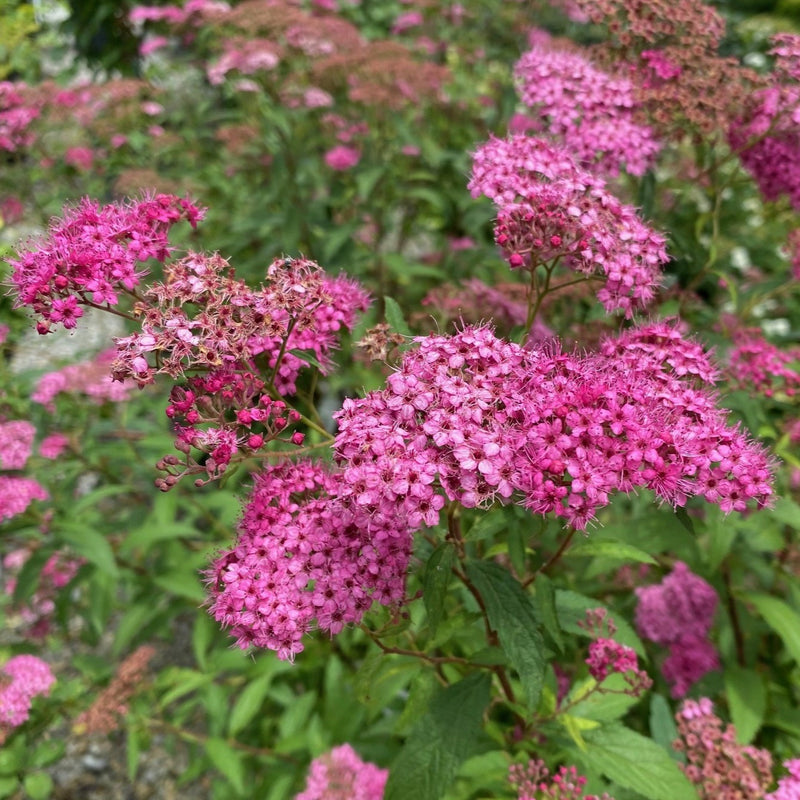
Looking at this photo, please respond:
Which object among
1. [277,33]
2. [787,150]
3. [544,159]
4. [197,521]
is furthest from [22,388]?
[787,150]

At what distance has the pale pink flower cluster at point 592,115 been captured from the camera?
2527mm

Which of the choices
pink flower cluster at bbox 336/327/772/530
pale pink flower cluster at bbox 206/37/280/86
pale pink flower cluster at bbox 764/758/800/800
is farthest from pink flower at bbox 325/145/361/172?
pale pink flower cluster at bbox 764/758/800/800

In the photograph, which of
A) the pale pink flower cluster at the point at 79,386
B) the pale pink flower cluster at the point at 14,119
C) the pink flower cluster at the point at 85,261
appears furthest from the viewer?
the pale pink flower cluster at the point at 14,119

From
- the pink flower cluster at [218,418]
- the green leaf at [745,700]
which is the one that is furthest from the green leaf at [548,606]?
the green leaf at [745,700]

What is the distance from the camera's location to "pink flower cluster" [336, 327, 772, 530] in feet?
4.89

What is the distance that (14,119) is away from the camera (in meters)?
4.40

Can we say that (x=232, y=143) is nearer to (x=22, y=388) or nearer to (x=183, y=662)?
(x=22, y=388)

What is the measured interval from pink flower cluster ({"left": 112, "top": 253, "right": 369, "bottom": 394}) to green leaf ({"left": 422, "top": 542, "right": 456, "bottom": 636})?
65 cm

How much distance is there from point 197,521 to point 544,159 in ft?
14.2

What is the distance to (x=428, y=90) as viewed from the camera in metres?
4.49

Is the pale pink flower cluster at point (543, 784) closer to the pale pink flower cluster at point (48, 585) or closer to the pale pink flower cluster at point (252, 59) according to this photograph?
the pale pink flower cluster at point (48, 585)

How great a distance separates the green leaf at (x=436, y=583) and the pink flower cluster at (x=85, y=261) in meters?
1.07

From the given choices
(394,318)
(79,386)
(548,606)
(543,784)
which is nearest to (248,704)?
(543,784)

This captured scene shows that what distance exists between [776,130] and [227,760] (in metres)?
3.57
